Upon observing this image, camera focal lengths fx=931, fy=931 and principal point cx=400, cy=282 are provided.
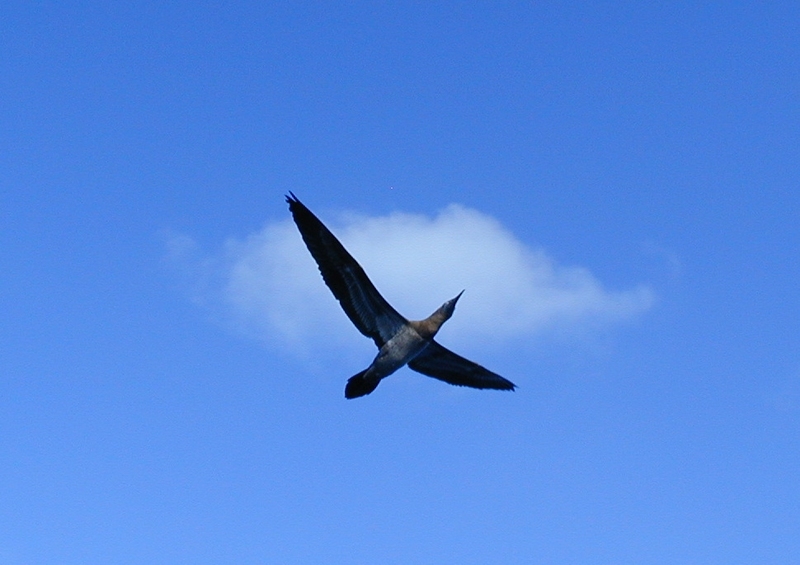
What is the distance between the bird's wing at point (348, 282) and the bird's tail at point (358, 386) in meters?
1.25

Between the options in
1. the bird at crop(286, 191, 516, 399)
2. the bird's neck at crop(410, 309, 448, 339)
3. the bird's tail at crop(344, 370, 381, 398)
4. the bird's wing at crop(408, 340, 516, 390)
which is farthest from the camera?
the bird's wing at crop(408, 340, 516, 390)

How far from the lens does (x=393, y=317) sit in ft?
67.4

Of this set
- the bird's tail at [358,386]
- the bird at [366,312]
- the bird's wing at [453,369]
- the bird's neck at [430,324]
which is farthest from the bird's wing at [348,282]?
the bird's wing at [453,369]

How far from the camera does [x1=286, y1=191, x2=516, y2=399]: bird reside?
19.9 meters

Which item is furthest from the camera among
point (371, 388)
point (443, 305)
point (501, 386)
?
point (501, 386)

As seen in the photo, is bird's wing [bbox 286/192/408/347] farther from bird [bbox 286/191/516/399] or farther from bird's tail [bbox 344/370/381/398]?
bird's tail [bbox 344/370/381/398]

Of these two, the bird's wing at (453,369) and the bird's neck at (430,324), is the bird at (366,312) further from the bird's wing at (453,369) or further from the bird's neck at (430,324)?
the bird's wing at (453,369)

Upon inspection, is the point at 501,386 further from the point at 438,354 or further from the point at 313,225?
the point at 313,225

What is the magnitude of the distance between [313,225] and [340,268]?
1.11 metres

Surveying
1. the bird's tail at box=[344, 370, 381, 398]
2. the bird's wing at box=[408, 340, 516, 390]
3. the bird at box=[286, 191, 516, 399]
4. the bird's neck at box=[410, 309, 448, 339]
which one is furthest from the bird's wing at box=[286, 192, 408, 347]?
the bird's wing at box=[408, 340, 516, 390]

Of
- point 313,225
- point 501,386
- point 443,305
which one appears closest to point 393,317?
point 443,305

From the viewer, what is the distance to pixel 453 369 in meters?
22.7

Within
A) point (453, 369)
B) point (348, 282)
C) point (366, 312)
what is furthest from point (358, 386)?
point (453, 369)

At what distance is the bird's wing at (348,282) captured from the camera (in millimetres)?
19906
